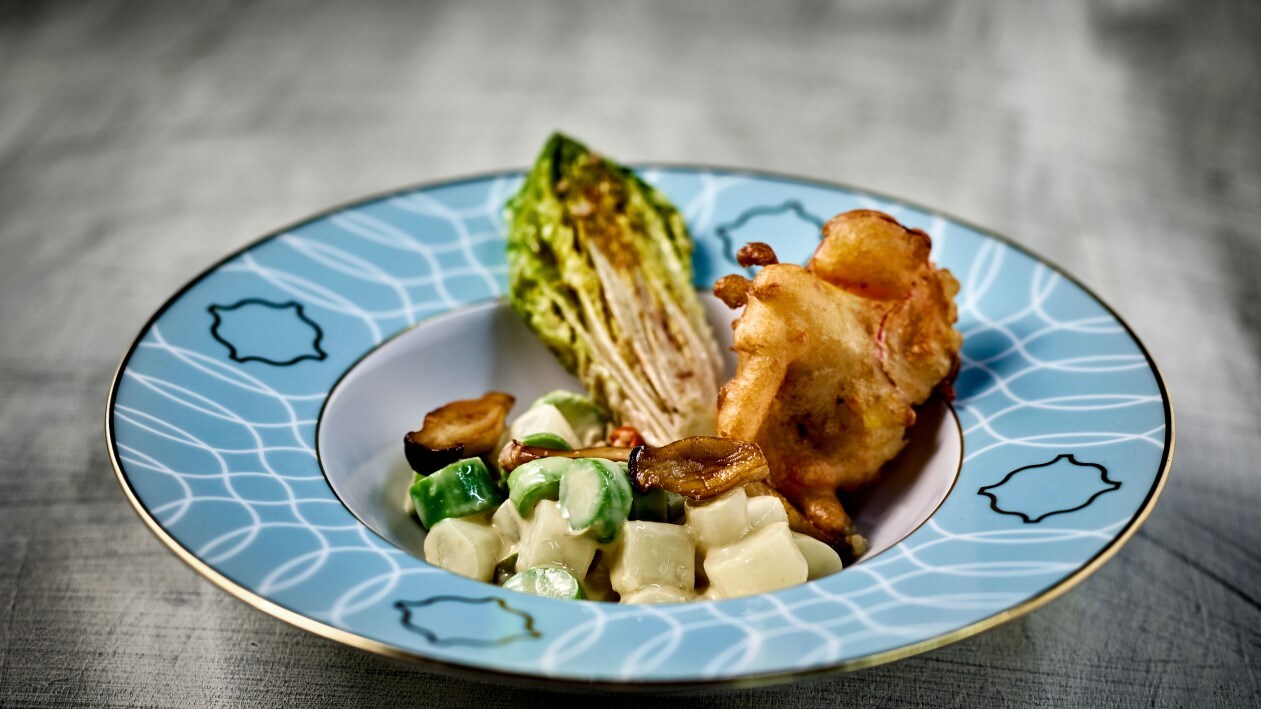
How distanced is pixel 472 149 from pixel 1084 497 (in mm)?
4824

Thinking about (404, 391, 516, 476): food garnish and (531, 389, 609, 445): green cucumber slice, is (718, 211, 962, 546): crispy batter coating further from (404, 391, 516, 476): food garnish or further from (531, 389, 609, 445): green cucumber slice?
(404, 391, 516, 476): food garnish

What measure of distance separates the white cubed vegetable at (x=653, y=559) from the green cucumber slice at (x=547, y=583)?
0.14m

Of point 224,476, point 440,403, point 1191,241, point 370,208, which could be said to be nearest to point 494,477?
point 440,403

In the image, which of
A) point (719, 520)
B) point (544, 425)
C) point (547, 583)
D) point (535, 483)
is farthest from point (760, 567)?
point (544, 425)

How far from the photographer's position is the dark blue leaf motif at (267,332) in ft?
12.8

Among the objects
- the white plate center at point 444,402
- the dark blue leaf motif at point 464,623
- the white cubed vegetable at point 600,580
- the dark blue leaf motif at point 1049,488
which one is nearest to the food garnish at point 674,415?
the white cubed vegetable at point 600,580

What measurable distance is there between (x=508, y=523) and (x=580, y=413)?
80cm

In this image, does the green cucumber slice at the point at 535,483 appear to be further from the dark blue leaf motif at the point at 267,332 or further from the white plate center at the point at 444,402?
the dark blue leaf motif at the point at 267,332

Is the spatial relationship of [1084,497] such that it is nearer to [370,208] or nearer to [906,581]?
[906,581]

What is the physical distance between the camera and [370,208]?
4711 millimetres

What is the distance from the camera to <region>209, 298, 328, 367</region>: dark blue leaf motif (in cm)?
390

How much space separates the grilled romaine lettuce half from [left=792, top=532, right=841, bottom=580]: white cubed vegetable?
902mm

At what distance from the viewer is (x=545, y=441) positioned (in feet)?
12.1

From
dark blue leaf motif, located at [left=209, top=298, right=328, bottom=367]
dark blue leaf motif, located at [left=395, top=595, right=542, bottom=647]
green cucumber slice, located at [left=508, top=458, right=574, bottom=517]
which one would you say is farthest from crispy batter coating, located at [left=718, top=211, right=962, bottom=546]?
dark blue leaf motif, located at [left=209, top=298, right=328, bottom=367]
